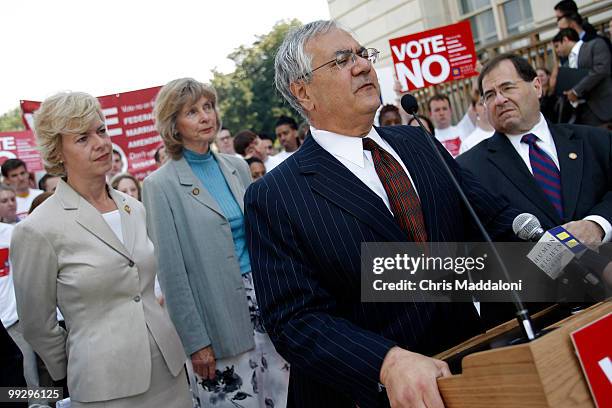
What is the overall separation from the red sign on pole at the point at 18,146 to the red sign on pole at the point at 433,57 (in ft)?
17.3

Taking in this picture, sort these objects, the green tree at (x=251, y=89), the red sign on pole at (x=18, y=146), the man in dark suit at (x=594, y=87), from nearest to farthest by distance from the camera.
→ 1. the man in dark suit at (x=594, y=87)
2. the red sign on pole at (x=18, y=146)
3. the green tree at (x=251, y=89)

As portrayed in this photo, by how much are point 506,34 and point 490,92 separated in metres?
10.1

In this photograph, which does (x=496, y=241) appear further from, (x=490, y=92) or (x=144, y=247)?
(x=144, y=247)

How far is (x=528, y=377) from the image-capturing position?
1219 millimetres

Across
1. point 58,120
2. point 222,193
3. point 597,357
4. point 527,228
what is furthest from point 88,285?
point 597,357

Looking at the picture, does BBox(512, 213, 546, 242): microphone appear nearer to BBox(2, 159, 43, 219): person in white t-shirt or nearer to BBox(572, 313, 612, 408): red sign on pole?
BBox(572, 313, 612, 408): red sign on pole

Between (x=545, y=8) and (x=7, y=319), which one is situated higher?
(x=545, y=8)

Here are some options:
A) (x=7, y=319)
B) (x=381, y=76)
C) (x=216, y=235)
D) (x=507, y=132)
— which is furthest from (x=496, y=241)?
(x=381, y=76)

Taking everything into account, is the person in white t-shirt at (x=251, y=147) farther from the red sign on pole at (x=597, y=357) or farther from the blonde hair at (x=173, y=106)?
the red sign on pole at (x=597, y=357)

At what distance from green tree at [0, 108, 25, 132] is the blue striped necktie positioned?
8415 centimetres

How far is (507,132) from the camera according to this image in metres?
3.43

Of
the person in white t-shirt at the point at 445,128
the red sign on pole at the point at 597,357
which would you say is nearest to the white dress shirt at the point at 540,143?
the red sign on pole at the point at 597,357

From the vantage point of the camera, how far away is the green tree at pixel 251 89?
37.1 meters

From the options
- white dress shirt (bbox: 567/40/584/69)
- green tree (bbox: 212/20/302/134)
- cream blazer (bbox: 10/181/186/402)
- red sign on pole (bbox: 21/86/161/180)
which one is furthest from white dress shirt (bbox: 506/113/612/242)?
green tree (bbox: 212/20/302/134)
